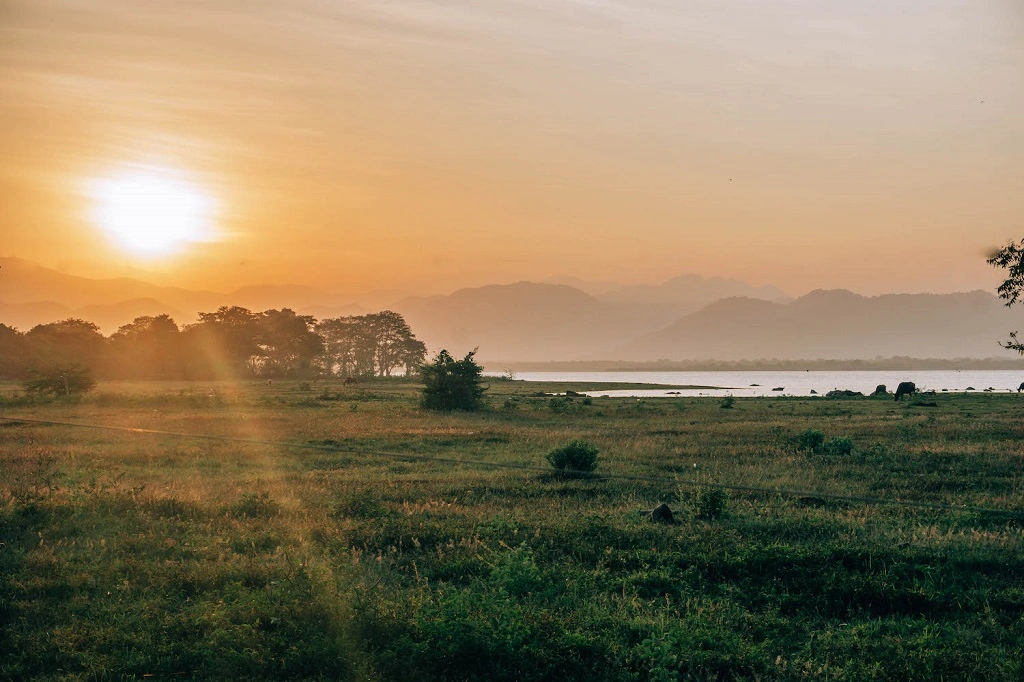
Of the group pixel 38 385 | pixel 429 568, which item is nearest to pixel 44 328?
pixel 38 385

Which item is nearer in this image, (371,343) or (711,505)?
(711,505)

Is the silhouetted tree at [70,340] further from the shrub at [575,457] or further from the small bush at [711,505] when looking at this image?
the small bush at [711,505]

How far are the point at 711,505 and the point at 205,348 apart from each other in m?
109

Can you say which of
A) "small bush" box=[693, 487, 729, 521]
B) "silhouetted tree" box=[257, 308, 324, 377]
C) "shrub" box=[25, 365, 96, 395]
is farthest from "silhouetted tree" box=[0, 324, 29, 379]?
"small bush" box=[693, 487, 729, 521]

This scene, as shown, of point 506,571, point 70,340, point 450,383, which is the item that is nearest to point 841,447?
point 506,571

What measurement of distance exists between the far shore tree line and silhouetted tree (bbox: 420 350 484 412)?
1974 inches

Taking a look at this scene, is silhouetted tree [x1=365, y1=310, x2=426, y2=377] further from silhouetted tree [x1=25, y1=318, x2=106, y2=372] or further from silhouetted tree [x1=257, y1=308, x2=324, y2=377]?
silhouetted tree [x1=25, y1=318, x2=106, y2=372]

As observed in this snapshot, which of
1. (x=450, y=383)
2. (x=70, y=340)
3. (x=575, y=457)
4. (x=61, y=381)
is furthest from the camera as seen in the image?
(x=70, y=340)

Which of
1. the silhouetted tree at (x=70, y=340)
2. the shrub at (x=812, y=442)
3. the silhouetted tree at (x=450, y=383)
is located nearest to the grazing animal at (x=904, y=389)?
the silhouetted tree at (x=450, y=383)

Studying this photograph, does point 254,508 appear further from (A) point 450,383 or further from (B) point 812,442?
(A) point 450,383

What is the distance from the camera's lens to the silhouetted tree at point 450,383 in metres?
47.7

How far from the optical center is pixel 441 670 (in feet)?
25.1

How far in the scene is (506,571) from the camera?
9.84 metres

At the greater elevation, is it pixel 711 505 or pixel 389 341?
pixel 389 341
